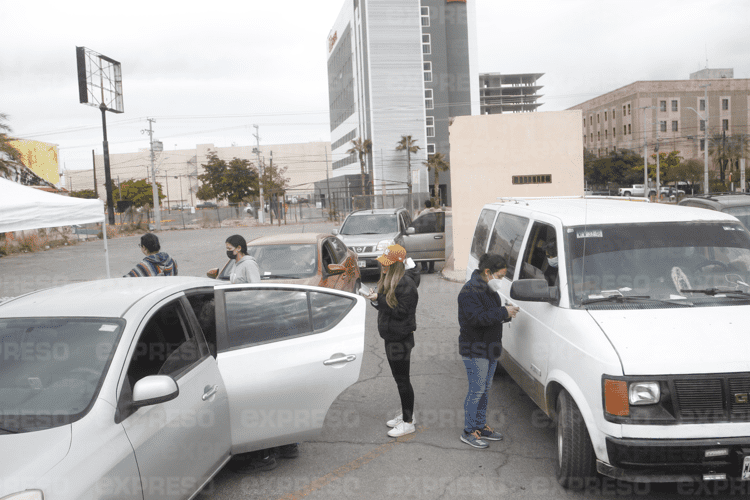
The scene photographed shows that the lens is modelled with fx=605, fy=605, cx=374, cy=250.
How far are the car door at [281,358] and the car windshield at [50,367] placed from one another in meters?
0.97

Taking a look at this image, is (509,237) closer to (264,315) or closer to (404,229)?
(264,315)

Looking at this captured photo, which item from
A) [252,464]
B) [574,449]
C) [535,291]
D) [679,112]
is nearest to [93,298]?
[252,464]

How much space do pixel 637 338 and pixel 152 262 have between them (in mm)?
5733

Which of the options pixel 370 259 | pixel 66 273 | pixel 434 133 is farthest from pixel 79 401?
pixel 434 133

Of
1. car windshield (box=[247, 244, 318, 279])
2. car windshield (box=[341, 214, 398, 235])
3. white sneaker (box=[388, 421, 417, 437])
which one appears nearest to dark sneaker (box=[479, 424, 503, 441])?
white sneaker (box=[388, 421, 417, 437])

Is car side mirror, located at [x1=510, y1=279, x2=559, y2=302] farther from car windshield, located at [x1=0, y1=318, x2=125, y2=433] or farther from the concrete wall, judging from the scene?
the concrete wall

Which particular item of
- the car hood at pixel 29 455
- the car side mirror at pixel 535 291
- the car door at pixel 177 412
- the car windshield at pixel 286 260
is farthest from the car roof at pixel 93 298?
the car windshield at pixel 286 260

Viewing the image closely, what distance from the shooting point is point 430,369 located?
754 centimetres

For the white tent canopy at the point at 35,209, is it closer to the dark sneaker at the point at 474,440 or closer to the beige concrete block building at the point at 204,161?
the dark sneaker at the point at 474,440

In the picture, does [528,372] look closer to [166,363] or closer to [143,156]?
[166,363]

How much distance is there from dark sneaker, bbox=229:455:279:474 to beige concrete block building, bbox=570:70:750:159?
100202 millimetres

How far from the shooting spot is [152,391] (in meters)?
3.16

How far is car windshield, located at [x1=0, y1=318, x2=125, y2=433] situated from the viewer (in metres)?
3.07

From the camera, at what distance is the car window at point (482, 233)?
725 centimetres
